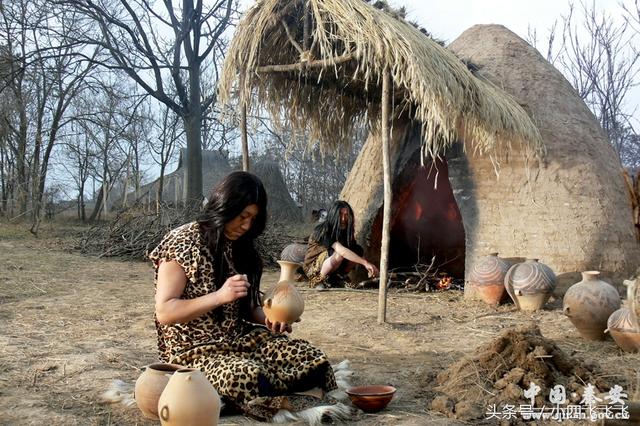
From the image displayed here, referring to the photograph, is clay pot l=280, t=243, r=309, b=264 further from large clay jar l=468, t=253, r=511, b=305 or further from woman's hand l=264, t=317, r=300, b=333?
woman's hand l=264, t=317, r=300, b=333

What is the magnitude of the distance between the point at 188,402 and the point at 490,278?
4.23 m

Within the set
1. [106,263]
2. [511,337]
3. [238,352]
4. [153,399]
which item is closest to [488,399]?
[511,337]

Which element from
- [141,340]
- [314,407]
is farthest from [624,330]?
[141,340]

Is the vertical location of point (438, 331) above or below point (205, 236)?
below

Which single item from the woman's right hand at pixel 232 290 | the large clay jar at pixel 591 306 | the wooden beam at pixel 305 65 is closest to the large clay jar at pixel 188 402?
the woman's right hand at pixel 232 290

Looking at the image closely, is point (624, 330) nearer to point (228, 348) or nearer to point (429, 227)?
point (228, 348)

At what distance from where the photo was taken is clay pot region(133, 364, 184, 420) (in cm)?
260

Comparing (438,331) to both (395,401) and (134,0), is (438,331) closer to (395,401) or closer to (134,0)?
(395,401)

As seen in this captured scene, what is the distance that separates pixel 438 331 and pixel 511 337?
1768 millimetres

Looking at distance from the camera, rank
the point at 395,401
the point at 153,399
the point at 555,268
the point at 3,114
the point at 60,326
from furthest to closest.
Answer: the point at 3,114 < the point at 555,268 < the point at 60,326 < the point at 395,401 < the point at 153,399

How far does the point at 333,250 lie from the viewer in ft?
22.3

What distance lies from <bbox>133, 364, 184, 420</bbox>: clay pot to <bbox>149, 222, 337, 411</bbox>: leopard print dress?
0.80 ft

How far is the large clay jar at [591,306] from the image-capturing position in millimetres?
4441

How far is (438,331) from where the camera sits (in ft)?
16.3
